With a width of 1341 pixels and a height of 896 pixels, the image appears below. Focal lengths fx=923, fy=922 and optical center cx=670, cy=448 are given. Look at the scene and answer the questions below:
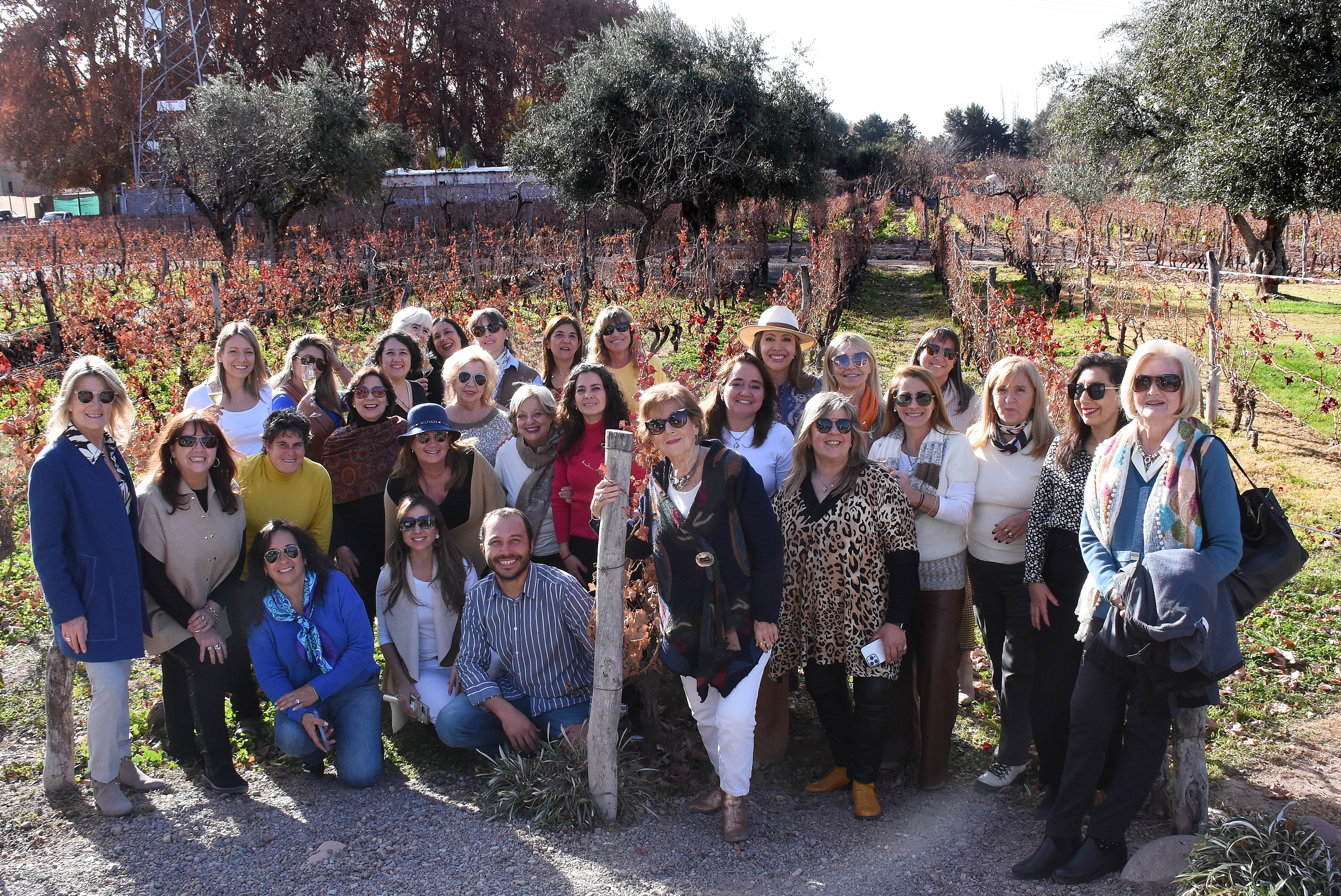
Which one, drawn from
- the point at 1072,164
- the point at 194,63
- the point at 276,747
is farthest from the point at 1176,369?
the point at 194,63

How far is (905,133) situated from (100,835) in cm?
5370

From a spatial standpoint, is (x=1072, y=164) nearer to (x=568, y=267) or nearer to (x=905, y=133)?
(x=568, y=267)

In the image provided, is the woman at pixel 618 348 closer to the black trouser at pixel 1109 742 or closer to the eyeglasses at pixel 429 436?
the eyeglasses at pixel 429 436

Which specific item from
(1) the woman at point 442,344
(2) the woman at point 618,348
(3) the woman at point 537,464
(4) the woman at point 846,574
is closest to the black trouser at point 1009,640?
(4) the woman at point 846,574

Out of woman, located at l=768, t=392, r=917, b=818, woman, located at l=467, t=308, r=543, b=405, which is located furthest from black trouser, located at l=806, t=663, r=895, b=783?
woman, located at l=467, t=308, r=543, b=405

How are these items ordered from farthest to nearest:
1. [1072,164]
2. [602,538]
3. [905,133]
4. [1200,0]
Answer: [905,133]
[1072,164]
[1200,0]
[602,538]

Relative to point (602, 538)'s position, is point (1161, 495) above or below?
above

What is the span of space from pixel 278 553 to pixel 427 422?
0.84m

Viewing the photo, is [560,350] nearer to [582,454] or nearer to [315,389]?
[582,454]

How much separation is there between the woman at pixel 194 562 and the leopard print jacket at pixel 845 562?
7.75 ft

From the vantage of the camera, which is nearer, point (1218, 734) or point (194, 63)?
point (1218, 734)

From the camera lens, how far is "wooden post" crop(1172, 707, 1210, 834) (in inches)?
130

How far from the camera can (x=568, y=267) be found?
14133mm

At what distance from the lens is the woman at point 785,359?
4.47m
